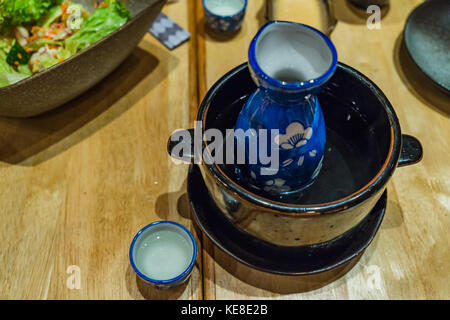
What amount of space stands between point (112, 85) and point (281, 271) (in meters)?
0.73

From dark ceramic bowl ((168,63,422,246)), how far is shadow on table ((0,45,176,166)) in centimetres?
39

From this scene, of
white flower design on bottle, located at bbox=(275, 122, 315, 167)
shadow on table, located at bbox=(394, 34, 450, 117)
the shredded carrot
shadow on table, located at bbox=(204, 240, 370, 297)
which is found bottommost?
shadow on table, located at bbox=(204, 240, 370, 297)

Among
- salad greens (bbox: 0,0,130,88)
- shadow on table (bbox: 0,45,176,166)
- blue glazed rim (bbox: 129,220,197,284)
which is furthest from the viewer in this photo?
salad greens (bbox: 0,0,130,88)

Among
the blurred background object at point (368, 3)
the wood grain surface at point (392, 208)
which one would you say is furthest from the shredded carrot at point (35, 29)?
the blurred background object at point (368, 3)

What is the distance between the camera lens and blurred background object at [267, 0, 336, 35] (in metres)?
1.34

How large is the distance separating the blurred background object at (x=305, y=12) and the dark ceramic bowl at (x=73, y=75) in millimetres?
378

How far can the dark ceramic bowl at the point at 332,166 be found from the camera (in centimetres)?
79

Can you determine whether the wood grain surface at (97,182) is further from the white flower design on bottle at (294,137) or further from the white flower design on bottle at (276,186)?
the white flower design on bottle at (294,137)

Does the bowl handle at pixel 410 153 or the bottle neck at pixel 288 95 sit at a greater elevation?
the bottle neck at pixel 288 95

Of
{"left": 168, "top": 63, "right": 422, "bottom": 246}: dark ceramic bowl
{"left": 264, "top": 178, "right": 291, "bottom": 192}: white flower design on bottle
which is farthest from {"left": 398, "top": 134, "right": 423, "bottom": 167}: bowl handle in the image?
{"left": 264, "top": 178, "right": 291, "bottom": 192}: white flower design on bottle

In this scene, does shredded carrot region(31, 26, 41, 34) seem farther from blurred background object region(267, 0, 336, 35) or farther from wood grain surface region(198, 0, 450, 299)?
blurred background object region(267, 0, 336, 35)

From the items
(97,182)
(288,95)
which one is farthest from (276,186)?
(97,182)
